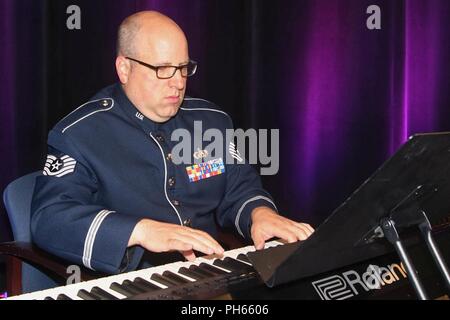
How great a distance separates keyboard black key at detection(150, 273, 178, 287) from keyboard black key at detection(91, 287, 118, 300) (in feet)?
0.45

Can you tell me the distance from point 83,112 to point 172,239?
0.78 m

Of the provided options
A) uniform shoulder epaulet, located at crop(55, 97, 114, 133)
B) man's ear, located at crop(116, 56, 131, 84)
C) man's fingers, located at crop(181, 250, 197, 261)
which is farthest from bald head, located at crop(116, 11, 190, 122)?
Answer: man's fingers, located at crop(181, 250, 197, 261)

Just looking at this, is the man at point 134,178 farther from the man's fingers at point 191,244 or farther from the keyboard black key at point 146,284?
the keyboard black key at point 146,284

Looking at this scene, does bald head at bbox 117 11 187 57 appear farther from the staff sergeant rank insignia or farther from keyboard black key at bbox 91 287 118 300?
keyboard black key at bbox 91 287 118 300

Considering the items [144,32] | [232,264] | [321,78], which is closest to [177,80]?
[144,32]

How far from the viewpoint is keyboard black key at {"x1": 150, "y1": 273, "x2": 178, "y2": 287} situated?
127cm

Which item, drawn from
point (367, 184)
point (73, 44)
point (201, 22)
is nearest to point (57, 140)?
point (73, 44)

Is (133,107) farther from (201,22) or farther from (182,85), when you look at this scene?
(201,22)

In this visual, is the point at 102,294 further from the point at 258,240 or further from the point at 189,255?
→ the point at 258,240

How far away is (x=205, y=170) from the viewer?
2125mm

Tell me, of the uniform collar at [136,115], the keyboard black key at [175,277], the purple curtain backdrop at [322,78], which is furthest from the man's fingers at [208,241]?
the purple curtain backdrop at [322,78]

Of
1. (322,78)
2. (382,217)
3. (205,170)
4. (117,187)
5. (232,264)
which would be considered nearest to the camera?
(382,217)

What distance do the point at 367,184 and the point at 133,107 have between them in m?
1.27
